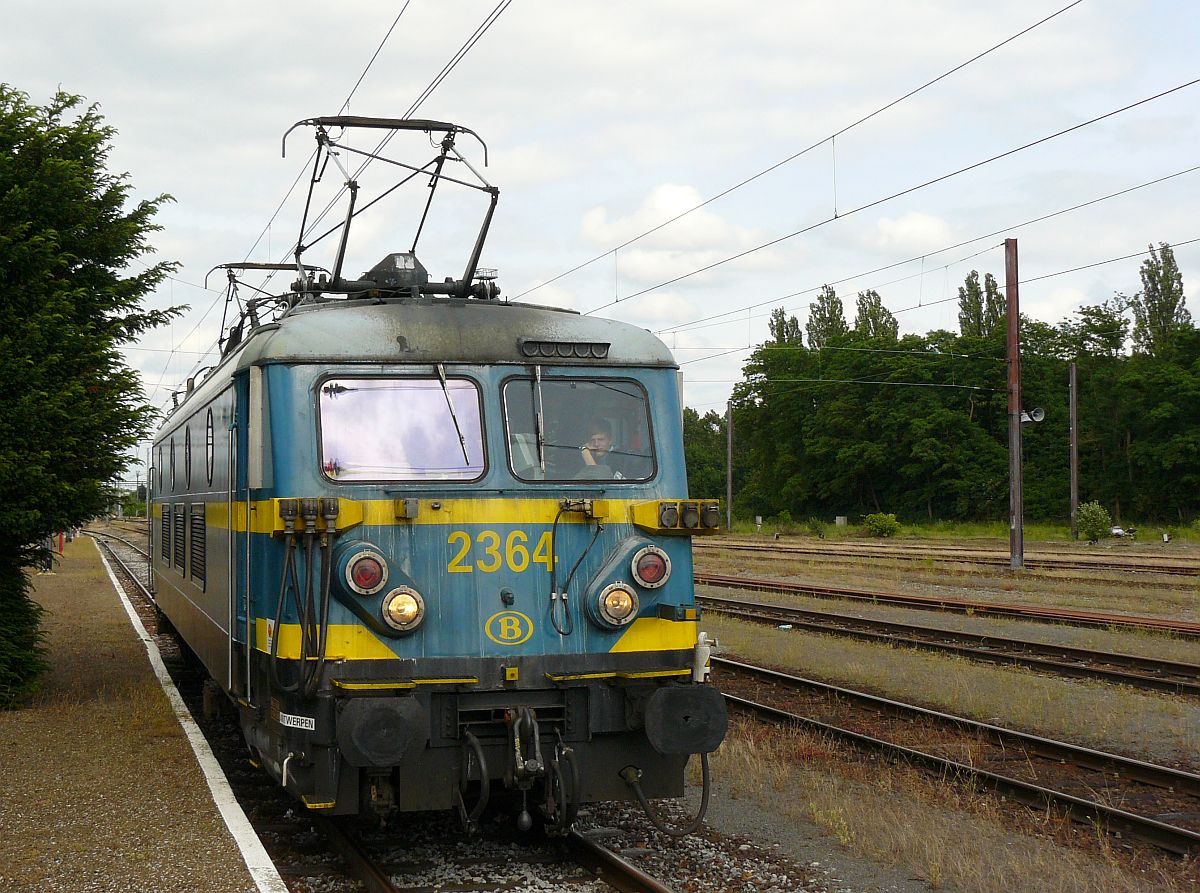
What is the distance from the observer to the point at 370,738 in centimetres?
602

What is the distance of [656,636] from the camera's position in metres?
6.84

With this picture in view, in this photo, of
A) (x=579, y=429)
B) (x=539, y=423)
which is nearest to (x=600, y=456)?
(x=579, y=429)

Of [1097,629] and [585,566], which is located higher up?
[585,566]

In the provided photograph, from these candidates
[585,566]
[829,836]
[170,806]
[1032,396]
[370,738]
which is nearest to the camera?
[370,738]

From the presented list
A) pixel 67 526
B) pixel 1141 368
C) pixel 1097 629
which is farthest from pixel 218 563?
pixel 1141 368

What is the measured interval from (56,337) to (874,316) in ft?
239

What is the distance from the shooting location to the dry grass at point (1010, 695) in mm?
10648

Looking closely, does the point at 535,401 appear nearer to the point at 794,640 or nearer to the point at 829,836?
the point at 829,836

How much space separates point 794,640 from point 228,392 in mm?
11072

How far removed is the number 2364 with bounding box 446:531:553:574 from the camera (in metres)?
6.60

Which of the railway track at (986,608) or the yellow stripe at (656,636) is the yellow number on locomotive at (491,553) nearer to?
the yellow stripe at (656,636)

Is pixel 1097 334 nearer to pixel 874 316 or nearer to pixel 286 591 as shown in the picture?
pixel 874 316

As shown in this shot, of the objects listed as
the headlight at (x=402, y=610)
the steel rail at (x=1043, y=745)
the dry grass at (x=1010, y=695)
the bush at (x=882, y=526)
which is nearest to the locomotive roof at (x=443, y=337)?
the headlight at (x=402, y=610)

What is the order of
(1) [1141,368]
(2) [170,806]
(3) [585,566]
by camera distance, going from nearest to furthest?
1. (3) [585,566]
2. (2) [170,806]
3. (1) [1141,368]
